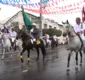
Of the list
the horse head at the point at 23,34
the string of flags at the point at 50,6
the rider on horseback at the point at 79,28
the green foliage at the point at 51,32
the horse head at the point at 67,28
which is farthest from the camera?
the green foliage at the point at 51,32

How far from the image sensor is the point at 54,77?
955 centimetres

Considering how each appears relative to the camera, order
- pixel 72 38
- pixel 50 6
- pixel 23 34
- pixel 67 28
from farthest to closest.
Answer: pixel 50 6, pixel 23 34, pixel 72 38, pixel 67 28

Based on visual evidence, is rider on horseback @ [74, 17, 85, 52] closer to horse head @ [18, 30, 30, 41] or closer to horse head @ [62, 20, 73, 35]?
horse head @ [62, 20, 73, 35]

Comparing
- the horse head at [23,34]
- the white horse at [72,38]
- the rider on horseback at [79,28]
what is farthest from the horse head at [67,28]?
the horse head at [23,34]

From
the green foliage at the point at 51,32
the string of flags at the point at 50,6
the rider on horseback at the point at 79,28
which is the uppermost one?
the string of flags at the point at 50,6

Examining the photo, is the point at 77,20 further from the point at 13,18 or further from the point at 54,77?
the point at 13,18

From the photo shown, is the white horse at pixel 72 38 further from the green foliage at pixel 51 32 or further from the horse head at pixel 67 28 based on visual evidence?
the green foliage at pixel 51 32

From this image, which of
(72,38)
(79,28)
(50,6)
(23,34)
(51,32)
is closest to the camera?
(72,38)

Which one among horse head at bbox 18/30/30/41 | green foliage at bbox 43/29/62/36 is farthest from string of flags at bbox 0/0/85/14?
green foliage at bbox 43/29/62/36

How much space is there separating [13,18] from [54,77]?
2679cm

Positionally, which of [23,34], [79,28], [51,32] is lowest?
[51,32]

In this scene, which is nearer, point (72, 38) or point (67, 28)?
point (67, 28)

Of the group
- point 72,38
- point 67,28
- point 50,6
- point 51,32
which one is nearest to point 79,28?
point 72,38

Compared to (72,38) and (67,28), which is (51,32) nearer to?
(72,38)
